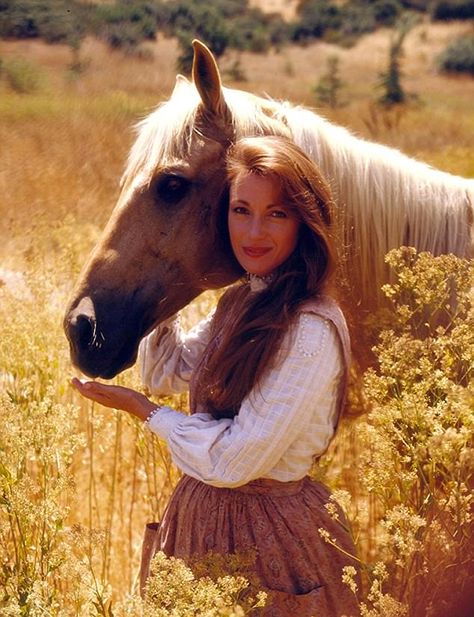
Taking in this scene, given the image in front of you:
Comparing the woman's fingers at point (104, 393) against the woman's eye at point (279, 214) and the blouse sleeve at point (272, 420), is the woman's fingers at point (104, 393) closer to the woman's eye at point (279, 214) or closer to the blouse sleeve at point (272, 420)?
the blouse sleeve at point (272, 420)

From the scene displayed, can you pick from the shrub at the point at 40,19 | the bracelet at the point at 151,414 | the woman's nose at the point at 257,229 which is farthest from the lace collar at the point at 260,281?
the shrub at the point at 40,19

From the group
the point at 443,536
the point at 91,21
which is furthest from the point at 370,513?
the point at 91,21

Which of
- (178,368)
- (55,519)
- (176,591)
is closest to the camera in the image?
(176,591)

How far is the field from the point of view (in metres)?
1.48

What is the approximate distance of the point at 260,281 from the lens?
1.87m

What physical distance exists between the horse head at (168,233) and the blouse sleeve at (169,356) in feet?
0.19

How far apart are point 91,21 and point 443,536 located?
1372 centimetres

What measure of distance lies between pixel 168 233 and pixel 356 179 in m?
0.60

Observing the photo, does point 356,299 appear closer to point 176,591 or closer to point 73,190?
point 176,591

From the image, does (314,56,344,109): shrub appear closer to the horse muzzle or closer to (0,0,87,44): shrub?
(0,0,87,44): shrub

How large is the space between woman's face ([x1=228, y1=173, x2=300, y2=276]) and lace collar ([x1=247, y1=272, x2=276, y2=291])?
3 cm

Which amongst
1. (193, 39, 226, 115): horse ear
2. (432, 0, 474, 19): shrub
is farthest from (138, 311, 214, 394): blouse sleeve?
(432, 0, 474, 19): shrub

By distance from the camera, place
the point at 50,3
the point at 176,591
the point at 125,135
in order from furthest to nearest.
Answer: the point at 50,3 → the point at 125,135 → the point at 176,591

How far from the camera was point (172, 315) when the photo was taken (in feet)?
7.20
